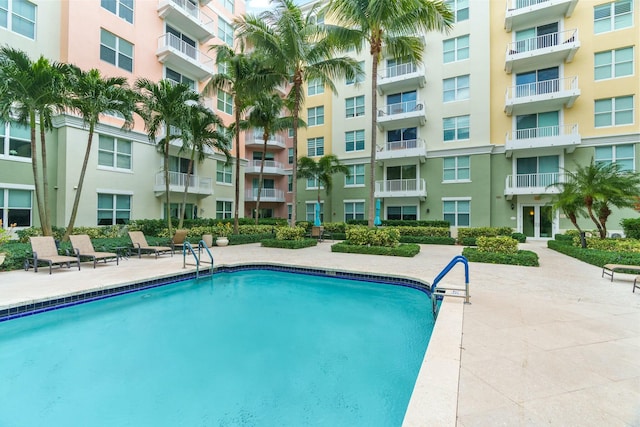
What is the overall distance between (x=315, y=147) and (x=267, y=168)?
18.0ft

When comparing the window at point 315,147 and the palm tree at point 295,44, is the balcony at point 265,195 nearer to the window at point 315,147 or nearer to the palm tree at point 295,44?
the window at point 315,147

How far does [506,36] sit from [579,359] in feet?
77.3

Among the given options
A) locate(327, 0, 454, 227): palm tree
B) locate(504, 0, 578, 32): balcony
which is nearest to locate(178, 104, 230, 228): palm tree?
locate(327, 0, 454, 227): palm tree

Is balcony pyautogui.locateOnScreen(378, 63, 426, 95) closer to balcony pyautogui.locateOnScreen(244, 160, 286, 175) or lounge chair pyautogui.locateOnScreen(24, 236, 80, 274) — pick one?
balcony pyautogui.locateOnScreen(244, 160, 286, 175)

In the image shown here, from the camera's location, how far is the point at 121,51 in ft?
55.9

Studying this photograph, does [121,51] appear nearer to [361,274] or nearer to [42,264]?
[42,264]

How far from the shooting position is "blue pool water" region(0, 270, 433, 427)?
320cm

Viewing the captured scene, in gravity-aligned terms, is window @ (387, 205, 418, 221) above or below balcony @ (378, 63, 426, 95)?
below

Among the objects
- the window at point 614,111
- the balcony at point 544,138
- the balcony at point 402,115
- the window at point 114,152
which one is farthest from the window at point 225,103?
the window at point 614,111

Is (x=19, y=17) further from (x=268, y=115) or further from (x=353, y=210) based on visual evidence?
(x=353, y=210)

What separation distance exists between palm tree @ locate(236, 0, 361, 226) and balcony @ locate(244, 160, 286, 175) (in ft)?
48.0

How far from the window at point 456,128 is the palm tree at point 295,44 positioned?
968 centimetres

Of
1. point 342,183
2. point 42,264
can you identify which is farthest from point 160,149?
point 342,183

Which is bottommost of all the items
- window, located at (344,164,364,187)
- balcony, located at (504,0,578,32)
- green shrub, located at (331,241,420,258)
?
green shrub, located at (331,241,420,258)
